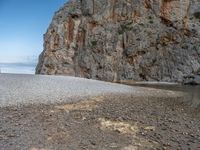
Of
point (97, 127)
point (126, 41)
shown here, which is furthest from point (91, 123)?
point (126, 41)

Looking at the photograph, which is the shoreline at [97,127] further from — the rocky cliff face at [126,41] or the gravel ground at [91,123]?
the rocky cliff face at [126,41]

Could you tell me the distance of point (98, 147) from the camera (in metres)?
11.3

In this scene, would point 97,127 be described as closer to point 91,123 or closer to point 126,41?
point 91,123

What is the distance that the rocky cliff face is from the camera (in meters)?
59.6

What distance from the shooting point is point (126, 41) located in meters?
64.6

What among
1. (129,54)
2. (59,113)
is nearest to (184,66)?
(129,54)

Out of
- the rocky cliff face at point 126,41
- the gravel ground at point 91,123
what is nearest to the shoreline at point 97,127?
the gravel ground at point 91,123

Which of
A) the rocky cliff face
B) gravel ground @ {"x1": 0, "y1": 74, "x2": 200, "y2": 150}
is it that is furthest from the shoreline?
the rocky cliff face

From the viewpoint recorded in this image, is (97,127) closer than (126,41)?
Yes

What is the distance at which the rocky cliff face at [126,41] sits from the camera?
5962 centimetres

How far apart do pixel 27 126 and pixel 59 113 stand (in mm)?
2486

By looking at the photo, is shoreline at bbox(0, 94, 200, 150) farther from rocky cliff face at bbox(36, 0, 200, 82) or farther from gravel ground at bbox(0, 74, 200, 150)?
rocky cliff face at bbox(36, 0, 200, 82)

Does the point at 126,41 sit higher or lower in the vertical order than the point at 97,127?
higher

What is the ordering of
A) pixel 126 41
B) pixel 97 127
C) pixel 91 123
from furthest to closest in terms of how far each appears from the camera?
1. pixel 126 41
2. pixel 91 123
3. pixel 97 127
